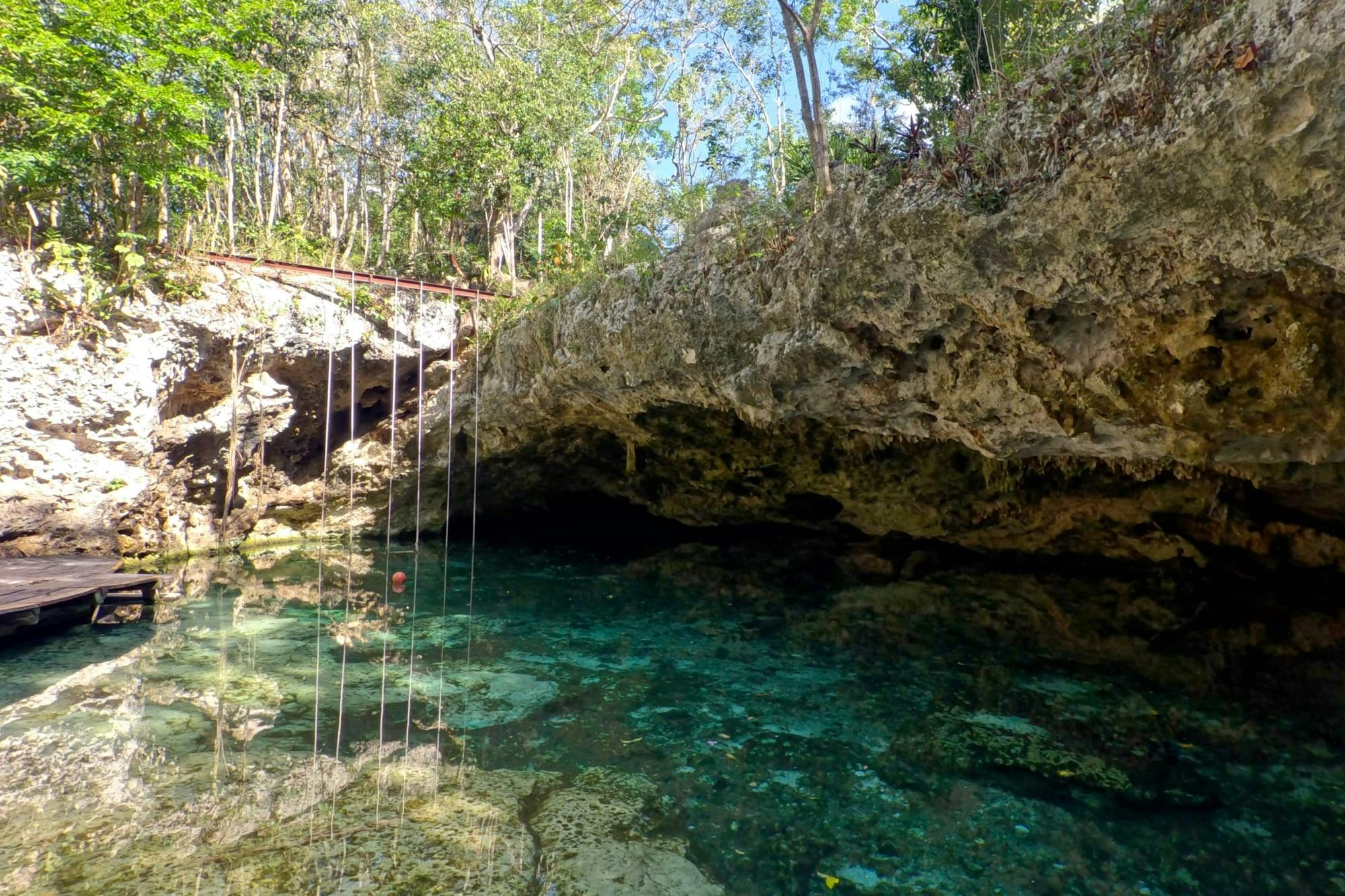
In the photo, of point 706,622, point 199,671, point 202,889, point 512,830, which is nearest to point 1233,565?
point 706,622

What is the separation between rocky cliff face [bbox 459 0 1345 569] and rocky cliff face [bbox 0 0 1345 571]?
2cm

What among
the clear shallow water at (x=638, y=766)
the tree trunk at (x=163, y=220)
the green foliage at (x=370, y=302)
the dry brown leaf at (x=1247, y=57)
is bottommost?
the clear shallow water at (x=638, y=766)

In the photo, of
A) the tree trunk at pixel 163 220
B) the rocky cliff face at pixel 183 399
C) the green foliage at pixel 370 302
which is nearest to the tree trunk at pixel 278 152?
the tree trunk at pixel 163 220

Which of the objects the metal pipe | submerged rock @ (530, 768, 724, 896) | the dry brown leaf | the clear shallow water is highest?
the metal pipe

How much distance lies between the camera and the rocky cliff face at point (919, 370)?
4.57 meters

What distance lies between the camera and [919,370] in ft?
24.0

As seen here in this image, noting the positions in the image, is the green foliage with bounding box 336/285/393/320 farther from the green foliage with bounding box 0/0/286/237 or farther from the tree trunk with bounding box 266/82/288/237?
the tree trunk with bounding box 266/82/288/237

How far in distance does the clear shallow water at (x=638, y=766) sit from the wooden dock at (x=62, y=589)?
37 cm

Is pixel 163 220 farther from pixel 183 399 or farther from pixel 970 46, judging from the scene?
pixel 970 46

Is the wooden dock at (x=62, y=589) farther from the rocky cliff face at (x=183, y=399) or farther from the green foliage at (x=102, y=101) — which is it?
the green foliage at (x=102, y=101)

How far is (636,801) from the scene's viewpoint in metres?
4.98

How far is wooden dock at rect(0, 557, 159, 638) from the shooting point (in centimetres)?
783

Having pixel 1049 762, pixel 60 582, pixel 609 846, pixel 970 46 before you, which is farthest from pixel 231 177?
pixel 1049 762

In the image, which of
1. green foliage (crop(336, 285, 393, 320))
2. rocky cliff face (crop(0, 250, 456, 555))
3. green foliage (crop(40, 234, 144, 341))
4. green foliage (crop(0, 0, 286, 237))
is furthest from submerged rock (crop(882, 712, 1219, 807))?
green foliage (crop(0, 0, 286, 237))
